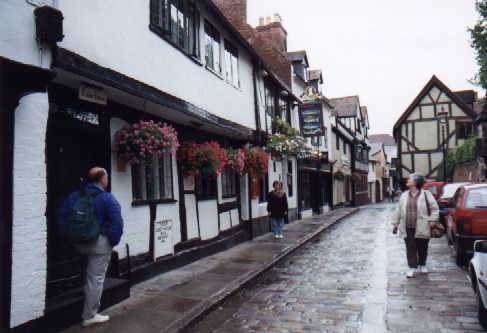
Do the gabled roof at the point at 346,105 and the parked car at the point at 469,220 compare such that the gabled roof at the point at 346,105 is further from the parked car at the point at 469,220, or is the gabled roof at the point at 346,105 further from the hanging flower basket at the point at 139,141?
the hanging flower basket at the point at 139,141

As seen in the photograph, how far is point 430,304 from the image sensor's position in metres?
5.95

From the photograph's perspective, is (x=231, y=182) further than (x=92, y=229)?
Yes

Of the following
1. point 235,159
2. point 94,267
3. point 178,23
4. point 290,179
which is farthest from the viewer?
point 290,179

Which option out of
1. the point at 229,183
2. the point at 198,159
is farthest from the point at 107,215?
the point at 229,183

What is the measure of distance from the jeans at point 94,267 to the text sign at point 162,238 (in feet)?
9.03

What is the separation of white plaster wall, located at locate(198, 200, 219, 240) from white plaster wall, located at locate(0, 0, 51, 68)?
19.6ft

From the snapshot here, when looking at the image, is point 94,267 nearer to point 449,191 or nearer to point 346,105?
point 449,191

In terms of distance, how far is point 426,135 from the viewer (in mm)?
31359

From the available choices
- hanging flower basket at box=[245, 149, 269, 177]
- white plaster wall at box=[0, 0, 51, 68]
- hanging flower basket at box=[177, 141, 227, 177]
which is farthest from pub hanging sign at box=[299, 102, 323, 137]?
white plaster wall at box=[0, 0, 51, 68]

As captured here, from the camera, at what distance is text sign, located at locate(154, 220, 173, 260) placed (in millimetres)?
7918

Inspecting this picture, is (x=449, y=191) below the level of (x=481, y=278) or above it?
above

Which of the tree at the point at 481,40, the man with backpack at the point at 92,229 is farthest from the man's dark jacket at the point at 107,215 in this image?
the tree at the point at 481,40

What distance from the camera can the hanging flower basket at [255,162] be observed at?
12156 millimetres

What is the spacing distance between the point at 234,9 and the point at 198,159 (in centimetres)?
1201
